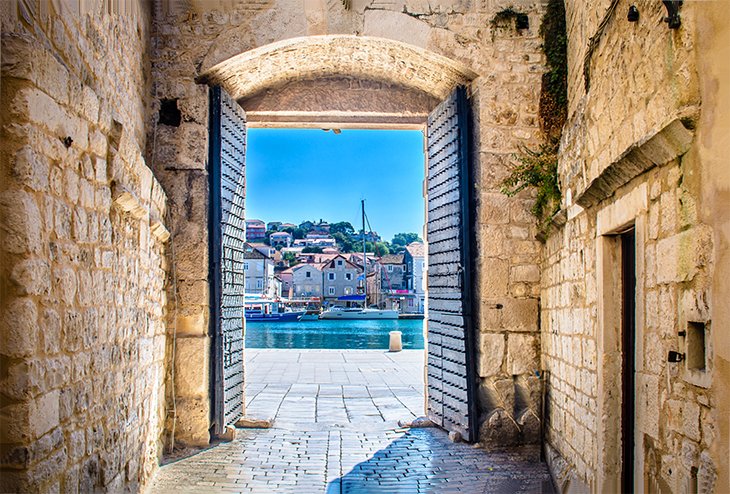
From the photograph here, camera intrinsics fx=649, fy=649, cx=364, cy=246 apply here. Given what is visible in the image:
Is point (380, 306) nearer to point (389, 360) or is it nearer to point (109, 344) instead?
point (389, 360)

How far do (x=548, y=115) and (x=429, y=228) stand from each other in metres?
1.76

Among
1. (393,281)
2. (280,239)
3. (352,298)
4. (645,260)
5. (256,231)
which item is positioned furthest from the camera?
(256,231)

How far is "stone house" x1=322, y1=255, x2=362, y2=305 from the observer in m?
71.4

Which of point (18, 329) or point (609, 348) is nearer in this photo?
point (18, 329)

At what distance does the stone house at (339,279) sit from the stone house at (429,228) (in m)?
64.2

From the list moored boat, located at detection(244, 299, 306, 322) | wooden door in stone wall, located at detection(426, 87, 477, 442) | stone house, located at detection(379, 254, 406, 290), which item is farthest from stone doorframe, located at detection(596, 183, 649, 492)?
stone house, located at detection(379, 254, 406, 290)

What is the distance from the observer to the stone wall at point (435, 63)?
599 cm

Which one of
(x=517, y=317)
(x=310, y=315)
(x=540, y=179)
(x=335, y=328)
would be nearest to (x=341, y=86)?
(x=540, y=179)

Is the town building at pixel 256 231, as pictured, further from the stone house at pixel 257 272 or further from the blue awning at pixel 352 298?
the stone house at pixel 257 272

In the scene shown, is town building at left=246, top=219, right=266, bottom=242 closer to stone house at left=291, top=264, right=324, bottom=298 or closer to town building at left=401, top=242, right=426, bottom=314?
stone house at left=291, top=264, right=324, bottom=298

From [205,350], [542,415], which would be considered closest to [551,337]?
[542,415]

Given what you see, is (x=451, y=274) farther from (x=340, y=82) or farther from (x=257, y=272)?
(x=257, y=272)

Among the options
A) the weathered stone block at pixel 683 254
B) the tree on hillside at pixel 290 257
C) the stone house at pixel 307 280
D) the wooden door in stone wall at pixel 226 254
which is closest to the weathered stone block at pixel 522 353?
the wooden door in stone wall at pixel 226 254

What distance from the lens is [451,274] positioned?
6391mm
